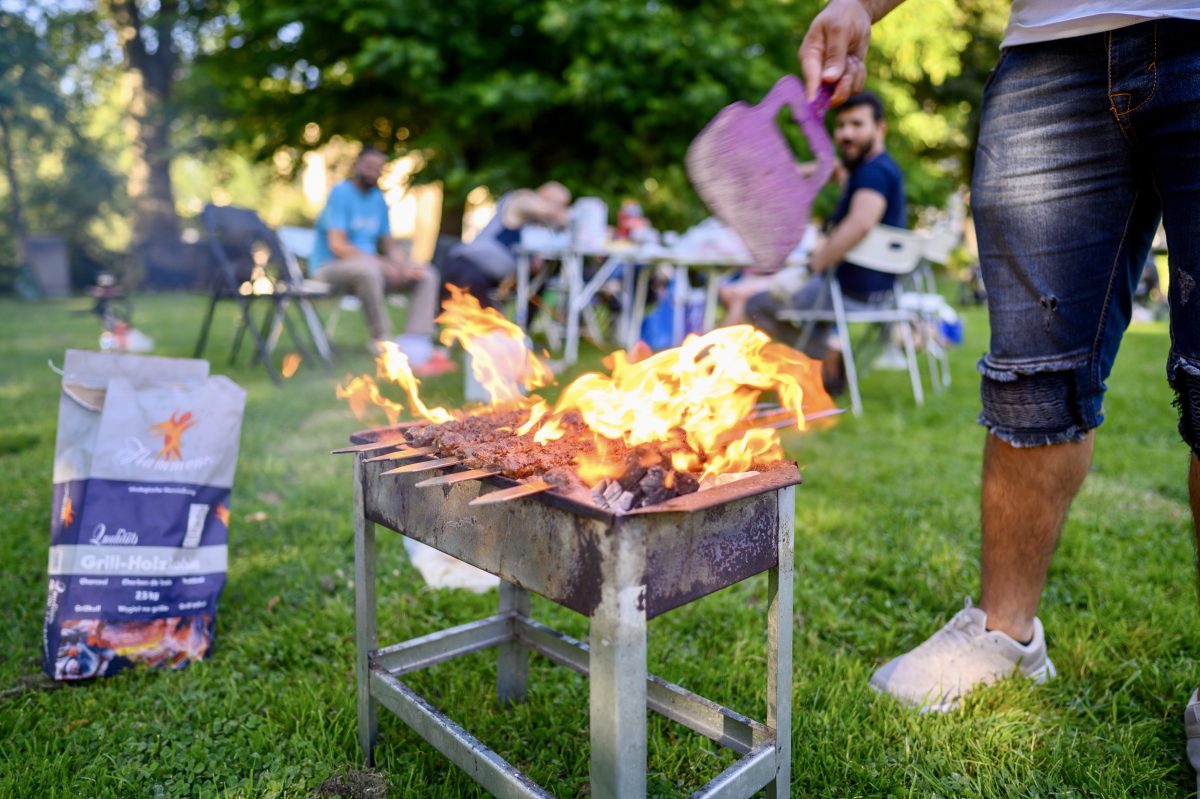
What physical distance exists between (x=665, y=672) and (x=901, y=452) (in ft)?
8.61

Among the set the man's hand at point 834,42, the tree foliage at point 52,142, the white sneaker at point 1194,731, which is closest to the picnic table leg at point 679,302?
the man's hand at point 834,42

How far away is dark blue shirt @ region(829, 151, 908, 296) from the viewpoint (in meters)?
5.00

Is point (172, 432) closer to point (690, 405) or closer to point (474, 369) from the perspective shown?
point (474, 369)

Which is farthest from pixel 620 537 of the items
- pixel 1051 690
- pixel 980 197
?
pixel 1051 690

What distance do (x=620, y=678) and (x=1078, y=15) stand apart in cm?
143

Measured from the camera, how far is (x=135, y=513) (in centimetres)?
197

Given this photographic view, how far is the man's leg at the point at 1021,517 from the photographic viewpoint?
1765mm

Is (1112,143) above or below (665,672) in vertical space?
above

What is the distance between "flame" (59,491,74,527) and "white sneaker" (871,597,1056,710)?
76.6 inches

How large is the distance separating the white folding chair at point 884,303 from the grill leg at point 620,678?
4.25m

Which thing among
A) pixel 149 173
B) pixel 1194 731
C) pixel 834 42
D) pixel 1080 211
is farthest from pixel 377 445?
pixel 149 173

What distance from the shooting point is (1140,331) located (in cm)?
1041

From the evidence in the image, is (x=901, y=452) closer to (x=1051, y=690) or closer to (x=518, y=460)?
(x=1051, y=690)

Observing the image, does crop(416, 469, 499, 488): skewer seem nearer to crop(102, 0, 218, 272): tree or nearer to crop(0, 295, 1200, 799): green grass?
crop(0, 295, 1200, 799): green grass
